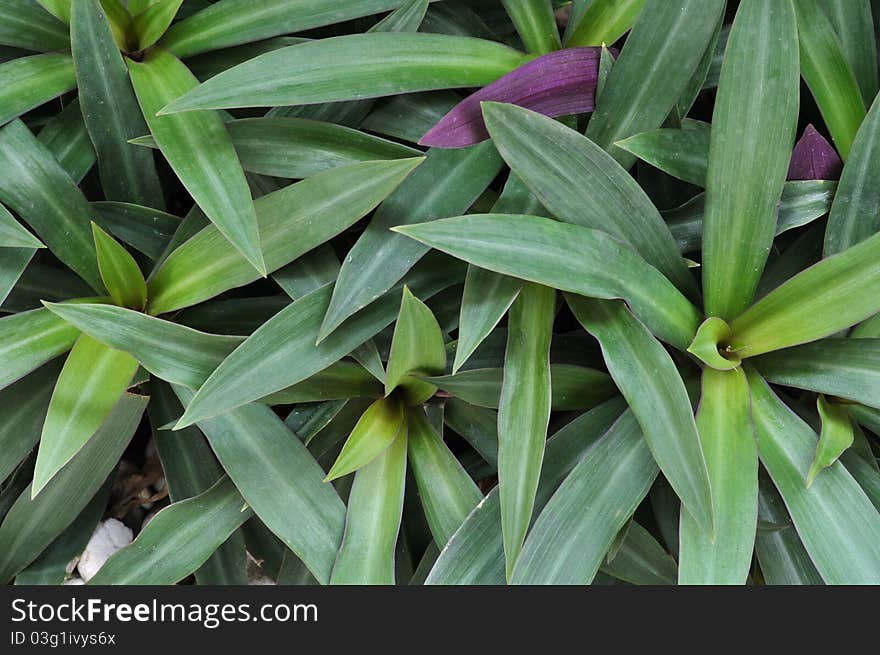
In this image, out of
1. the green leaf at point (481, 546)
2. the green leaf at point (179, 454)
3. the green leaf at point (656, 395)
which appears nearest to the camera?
the green leaf at point (656, 395)

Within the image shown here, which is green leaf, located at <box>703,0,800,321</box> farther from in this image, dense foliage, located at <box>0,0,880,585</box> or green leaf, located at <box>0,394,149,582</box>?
green leaf, located at <box>0,394,149,582</box>

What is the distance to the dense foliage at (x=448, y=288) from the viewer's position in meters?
0.62

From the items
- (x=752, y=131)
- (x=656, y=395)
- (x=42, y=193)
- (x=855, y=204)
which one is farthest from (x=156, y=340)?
(x=855, y=204)

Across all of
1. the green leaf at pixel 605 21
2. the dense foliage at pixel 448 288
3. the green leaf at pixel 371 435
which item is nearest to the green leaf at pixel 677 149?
the dense foliage at pixel 448 288

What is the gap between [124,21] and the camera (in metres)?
0.74

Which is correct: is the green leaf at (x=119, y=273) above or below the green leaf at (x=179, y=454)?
above

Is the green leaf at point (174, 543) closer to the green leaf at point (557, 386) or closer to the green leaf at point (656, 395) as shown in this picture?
the green leaf at point (557, 386)

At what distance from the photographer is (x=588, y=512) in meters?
0.64

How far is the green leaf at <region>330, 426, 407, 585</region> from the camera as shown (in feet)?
2.27

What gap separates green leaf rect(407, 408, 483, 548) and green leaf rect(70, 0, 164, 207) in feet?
1.21

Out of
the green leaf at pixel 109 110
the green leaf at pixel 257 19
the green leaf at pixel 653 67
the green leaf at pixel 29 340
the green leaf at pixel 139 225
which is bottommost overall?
the green leaf at pixel 29 340

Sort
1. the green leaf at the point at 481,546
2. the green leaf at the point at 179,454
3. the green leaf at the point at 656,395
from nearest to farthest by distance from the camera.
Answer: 1. the green leaf at the point at 656,395
2. the green leaf at the point at 481,546
3. the green leaf at the point at 179,454

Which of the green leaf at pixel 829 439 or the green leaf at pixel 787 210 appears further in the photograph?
the green leaf at pixel 787 210

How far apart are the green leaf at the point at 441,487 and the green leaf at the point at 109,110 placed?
1.21 ft
